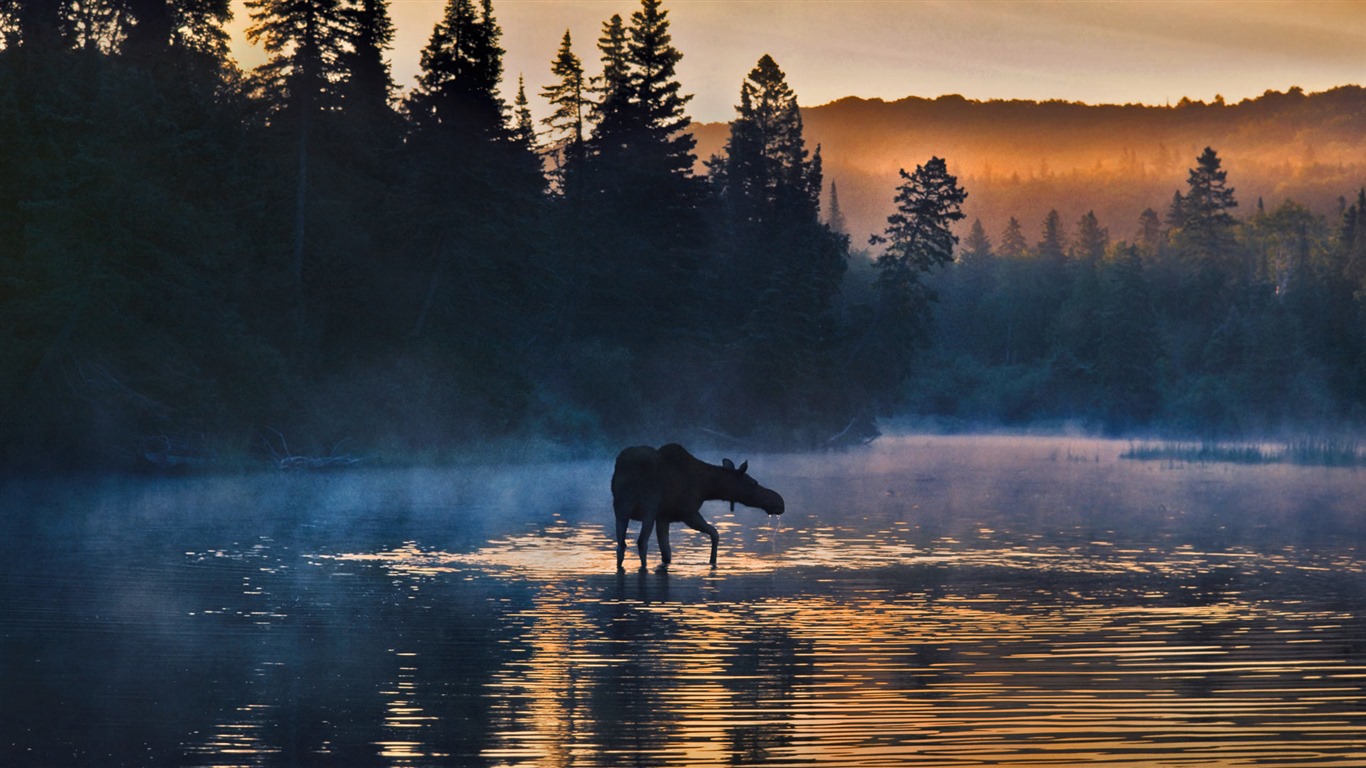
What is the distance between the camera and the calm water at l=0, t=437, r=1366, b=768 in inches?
471

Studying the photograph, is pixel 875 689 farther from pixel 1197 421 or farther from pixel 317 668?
pixel 1197 421

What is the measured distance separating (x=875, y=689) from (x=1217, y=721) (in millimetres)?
2918

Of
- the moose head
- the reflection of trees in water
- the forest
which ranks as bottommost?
the reflection of trees in water

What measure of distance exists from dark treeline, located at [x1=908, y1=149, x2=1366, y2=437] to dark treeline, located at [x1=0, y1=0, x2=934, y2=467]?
23.4 metres

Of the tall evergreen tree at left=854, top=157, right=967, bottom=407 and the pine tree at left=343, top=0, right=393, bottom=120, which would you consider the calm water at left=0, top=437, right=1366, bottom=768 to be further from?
the tall evergreen tree at left=854, top=157, right=967, bottom=407

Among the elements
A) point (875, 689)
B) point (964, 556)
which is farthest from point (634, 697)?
point (964, 556)

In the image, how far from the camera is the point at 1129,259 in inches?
5064

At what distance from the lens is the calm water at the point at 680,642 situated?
471 inches

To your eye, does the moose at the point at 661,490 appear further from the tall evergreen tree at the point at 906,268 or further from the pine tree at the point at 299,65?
the tall evergreen tree at the point at 906,268

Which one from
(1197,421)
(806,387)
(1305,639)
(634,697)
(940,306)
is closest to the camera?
(634,697)

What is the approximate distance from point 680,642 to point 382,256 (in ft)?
176

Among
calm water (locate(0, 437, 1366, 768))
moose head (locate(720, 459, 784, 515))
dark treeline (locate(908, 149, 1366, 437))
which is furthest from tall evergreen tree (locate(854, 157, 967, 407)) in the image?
moose head (locate(720, 459, 784, 515))

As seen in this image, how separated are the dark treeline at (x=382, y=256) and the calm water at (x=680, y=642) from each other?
50.0 feet

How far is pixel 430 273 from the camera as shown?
69000 millimetres
